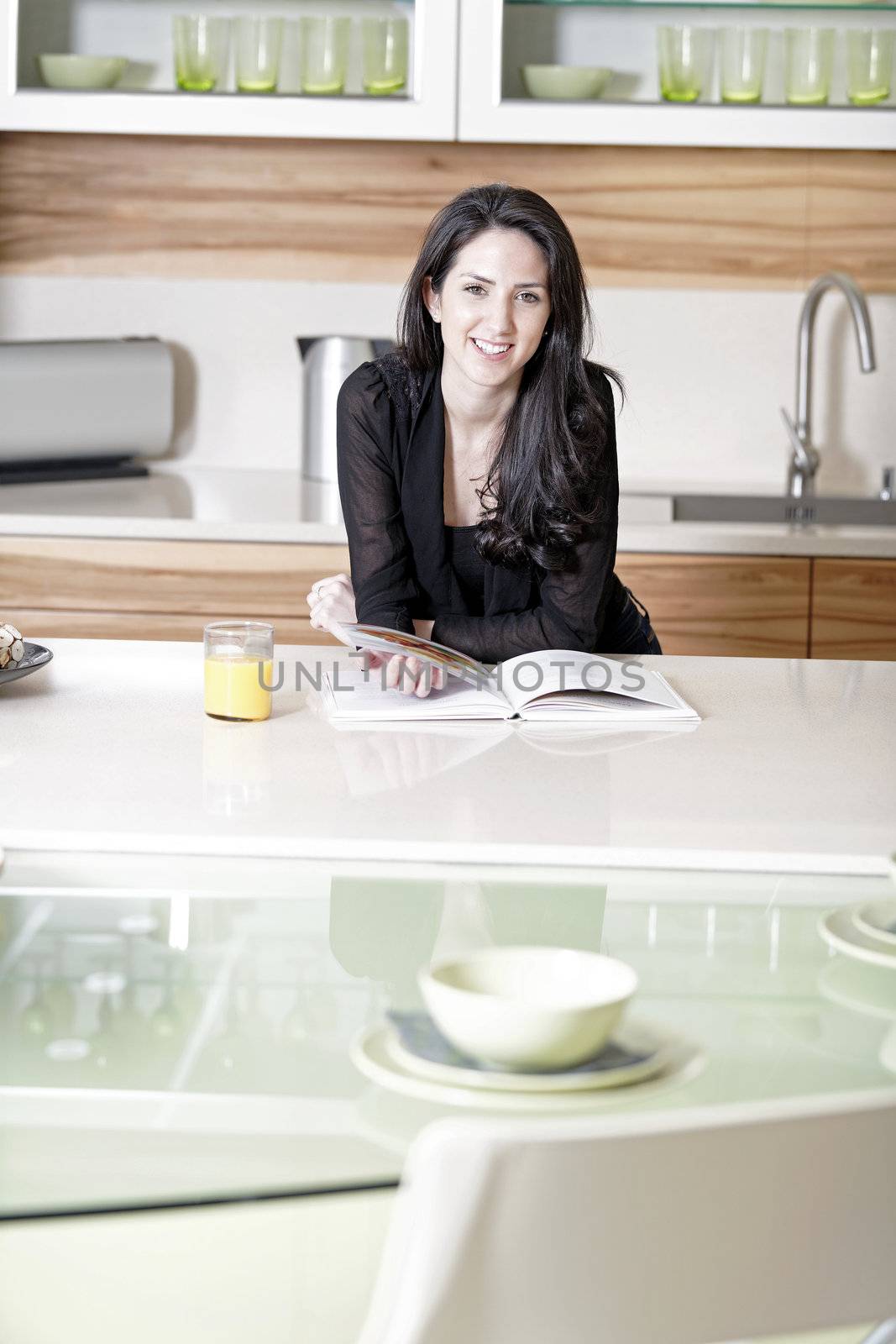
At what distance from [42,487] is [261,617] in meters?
0.59

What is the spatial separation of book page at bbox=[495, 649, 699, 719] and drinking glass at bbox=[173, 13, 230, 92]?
1.71 m

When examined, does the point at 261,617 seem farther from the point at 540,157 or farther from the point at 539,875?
the point at 539,875

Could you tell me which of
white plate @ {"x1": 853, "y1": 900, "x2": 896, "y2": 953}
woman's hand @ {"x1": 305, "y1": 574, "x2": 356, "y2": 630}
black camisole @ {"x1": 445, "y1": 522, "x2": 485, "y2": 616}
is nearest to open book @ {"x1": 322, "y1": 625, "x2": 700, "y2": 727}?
woman's hand @ {"x1": 305, "y1": 574, "x2": 356, "y2": 630}

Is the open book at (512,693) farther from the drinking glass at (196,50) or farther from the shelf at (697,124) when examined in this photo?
the drinking glass at (196,50)

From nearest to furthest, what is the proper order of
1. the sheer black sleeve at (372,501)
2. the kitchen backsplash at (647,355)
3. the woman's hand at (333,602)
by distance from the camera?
1. the woman's hand at (333,602)
2. the sheer black sleeve at (372,501)
3. the kitchen backsplash at (647,355)

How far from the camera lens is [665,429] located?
10.5 ft

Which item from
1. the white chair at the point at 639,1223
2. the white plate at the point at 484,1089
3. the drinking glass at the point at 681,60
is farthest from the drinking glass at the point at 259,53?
the white chair at the point at 639,1223

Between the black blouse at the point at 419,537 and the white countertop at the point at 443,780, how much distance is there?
25 cm

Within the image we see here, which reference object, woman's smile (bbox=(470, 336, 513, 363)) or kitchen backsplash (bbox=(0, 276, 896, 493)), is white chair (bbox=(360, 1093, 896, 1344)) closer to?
woman's smile (bbox=(470, 336, 513, 363))

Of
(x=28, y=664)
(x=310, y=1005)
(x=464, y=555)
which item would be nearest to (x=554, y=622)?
(x=464, y=555)

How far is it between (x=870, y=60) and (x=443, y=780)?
2104mm

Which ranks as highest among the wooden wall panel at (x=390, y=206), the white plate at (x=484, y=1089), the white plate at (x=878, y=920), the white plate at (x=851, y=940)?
the wooden wall panel at (x=390, y=206)

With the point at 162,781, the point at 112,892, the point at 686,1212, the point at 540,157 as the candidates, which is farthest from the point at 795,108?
the point at 686,1212

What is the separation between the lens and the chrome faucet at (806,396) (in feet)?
9.65
